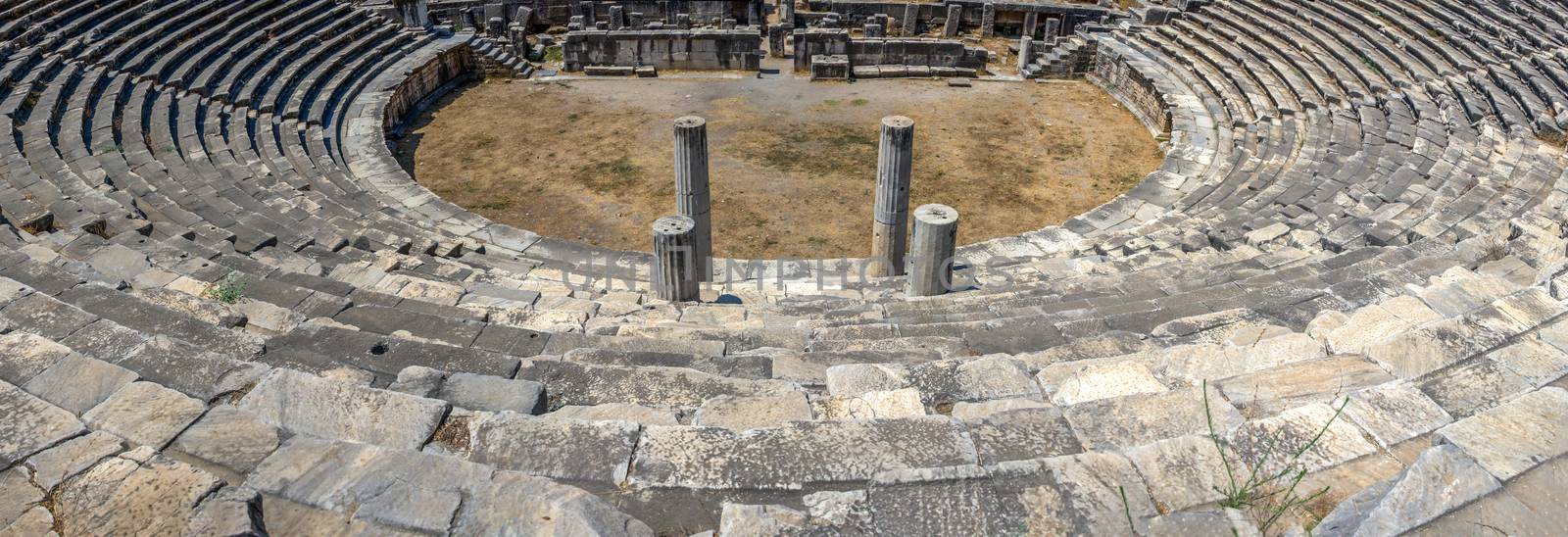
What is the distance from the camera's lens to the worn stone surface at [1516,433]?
4277 millimetres

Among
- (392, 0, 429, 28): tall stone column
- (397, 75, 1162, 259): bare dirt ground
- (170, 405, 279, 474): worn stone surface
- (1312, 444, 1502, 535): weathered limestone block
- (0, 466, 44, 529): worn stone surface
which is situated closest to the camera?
(1312, 444, 1502, 535): weathered limestone block

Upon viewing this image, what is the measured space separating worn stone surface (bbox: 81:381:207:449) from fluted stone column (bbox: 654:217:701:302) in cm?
603

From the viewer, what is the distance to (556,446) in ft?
16.1

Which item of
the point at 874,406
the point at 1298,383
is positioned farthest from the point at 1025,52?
the point at 874,406

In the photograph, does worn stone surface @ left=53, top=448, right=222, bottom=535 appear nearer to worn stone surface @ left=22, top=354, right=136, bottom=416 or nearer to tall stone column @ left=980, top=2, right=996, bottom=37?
worn stone surface @ left=22, top=354, right=136, bottom=416

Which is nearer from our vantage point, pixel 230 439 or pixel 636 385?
pixel 230 439

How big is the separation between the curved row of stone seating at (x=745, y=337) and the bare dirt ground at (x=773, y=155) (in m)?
1.92

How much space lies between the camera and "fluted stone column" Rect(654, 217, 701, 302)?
10734mm

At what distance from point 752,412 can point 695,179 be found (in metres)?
6.93

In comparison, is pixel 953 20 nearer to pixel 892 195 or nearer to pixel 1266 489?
pixel 892 195

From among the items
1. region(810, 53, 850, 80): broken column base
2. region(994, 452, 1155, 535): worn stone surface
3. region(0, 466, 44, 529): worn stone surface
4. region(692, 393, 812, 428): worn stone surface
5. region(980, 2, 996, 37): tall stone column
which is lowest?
region(810, 53, 850, 80): broken column base

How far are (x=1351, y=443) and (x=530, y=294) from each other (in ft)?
26.7

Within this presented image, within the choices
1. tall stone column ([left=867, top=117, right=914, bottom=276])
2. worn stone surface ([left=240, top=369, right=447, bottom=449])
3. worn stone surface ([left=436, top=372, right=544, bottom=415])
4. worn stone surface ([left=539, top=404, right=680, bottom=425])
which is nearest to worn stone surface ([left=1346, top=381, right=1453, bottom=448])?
worn stone surface ([left=539, top=404, right=680, bottom=425])

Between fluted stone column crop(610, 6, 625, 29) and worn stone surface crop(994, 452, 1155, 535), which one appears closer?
worn stone surface crop(994, 452, 1155, 535)
